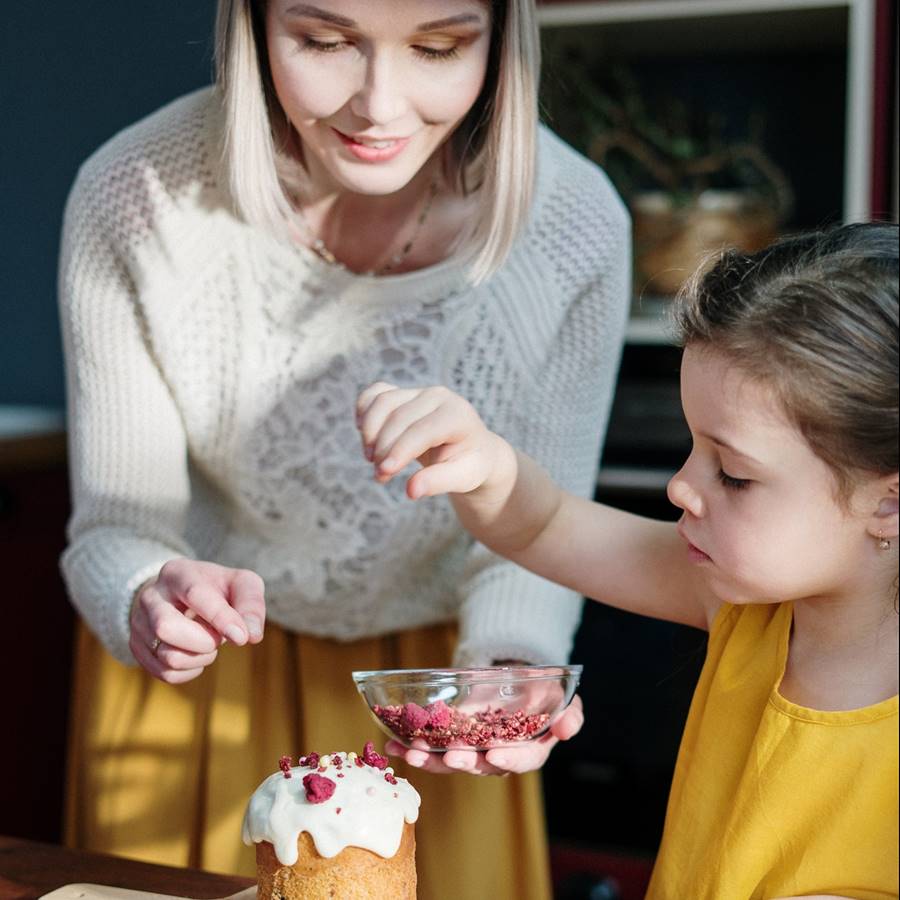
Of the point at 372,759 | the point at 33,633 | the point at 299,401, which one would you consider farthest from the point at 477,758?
the point at 33,633

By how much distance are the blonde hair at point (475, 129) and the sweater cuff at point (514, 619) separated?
314mm

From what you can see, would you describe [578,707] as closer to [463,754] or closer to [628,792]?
[463,754]

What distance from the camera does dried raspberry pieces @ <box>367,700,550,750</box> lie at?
1010 mm

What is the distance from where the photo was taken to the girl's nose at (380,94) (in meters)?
1.12

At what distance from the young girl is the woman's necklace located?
415 mm

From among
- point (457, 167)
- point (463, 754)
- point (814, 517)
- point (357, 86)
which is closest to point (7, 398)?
point (457, 167)

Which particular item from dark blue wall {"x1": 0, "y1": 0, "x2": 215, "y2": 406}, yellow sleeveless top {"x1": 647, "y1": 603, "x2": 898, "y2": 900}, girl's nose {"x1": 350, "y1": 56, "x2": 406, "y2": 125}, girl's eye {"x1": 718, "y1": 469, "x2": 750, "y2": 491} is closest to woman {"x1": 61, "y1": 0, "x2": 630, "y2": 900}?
girl's nose {"x1": 350, "y1": 56, "x2": 406, "y2": 125}

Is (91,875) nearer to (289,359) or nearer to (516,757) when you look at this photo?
(516,757)

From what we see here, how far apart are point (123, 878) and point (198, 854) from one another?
476 mm

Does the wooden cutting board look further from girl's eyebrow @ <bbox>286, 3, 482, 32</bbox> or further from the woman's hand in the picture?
girl's eyebrow @ <bbox>286, 3, 482, 32</bbox>

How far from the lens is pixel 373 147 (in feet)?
3.84

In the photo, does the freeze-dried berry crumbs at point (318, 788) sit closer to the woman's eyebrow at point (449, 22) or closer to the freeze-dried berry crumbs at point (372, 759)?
the freeze-dried berry crumbs at point (372, 759)

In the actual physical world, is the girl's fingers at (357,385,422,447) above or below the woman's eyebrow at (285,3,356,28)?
below

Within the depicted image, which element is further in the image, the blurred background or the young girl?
the blurred background
